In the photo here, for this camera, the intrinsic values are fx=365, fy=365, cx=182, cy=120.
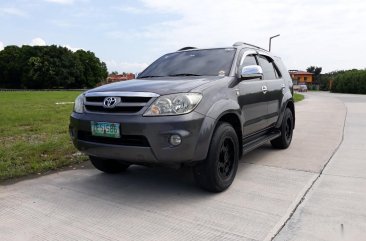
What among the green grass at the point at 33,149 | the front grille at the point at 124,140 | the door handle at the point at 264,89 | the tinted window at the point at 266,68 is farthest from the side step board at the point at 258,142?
the green grass at the point at 33,149

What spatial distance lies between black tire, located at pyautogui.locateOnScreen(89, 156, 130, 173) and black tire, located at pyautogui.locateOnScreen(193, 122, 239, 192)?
1.28m

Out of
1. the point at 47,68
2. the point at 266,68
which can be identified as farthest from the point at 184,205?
the point at 47,68

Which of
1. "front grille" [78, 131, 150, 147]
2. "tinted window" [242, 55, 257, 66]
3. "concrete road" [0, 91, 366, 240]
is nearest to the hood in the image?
"front grille" [78, 131, 150, 147]

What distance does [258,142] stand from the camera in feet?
16.7

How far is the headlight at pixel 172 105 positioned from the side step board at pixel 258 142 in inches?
50.8

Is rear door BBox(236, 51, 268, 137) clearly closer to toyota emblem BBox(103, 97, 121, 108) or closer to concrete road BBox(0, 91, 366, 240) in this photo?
concrete road BBox(0, 91, 366, 240)

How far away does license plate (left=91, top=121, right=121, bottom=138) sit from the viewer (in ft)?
12.0

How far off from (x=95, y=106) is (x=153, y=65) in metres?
1.72

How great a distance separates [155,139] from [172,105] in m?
0.38

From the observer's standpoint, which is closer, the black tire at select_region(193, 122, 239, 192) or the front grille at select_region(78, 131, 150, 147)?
the front grille at select_region(78, 131, 150, 147)

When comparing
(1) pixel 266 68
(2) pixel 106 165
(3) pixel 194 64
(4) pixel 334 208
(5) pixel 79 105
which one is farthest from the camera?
(1) pixel 266 68

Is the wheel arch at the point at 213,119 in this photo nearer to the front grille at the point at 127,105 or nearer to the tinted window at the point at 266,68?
the front grille at the point at 127,105

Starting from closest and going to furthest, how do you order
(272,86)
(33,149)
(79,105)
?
(79,105) → (272,86) → (33,149)

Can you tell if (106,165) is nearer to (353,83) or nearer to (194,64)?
(194,64)
